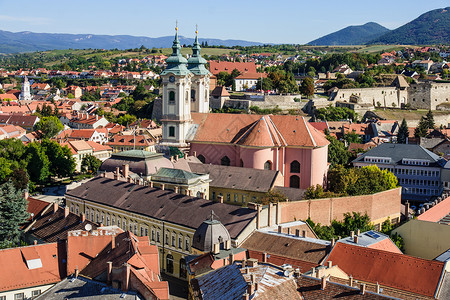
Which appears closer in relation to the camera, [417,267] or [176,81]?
[417,267]

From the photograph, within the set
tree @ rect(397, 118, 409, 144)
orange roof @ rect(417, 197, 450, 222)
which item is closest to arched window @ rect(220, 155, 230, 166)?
orange roof @ rect(417, 197, 450, 222)

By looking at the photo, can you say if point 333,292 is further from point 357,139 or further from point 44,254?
point 357,139

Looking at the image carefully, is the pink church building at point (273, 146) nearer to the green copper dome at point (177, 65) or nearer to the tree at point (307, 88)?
the green copper dome at point (177, 65)

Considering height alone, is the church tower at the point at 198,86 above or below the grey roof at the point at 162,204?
Answer: above

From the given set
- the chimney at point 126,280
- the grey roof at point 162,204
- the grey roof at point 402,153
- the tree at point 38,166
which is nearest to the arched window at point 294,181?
the grey roof at point 162,204

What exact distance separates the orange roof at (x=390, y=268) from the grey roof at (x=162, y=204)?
6.34 meters

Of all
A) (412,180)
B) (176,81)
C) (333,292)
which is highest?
(176,81)

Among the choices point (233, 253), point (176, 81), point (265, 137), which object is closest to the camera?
point (233, 253)

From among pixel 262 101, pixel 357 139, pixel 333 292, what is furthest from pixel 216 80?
pixel 333 292

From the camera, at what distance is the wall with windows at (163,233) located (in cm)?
3581

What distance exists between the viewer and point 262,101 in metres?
90.6

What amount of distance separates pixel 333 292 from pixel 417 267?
32.4ft

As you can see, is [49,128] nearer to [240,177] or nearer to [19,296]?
[240,177]

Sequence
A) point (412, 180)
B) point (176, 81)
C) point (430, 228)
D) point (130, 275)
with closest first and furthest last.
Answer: point (130, 275)
point (430, 228)
point (176, 81)
point (412, 180)
